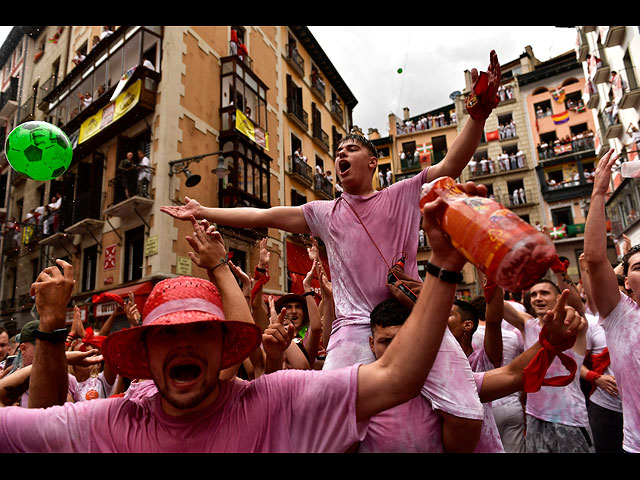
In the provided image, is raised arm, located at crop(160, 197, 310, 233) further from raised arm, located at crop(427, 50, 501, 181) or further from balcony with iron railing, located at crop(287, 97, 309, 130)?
balcony with iron railing, located at crop(287, 97, 309, 130)

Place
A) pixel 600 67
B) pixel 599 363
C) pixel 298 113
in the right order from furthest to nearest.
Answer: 1. pixel 298 113
2. pixel 600 67
3. pixel 599 363

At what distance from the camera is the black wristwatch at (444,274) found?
1.35 meters

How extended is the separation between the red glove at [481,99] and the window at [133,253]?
562 inches

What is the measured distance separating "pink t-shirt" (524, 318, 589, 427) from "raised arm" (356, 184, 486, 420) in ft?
9.87

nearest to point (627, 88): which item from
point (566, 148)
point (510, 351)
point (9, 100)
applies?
point (566, 148)

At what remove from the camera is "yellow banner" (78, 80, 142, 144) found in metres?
15.2

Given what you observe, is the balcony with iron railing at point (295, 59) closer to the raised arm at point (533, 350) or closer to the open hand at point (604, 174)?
the open hand at point (604, 174)

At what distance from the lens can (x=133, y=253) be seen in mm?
15117

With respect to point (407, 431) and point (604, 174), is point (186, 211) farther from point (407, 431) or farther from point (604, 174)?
point (604, 174)

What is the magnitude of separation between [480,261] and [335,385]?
0.77 meters

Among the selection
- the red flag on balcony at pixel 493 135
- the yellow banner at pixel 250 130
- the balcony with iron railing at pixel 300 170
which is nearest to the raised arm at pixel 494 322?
the yellow banner at pixel 250 130

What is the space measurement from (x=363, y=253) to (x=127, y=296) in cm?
1285

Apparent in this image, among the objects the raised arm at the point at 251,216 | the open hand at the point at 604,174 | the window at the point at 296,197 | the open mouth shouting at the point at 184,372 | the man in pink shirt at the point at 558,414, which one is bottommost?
the man in pink shirt at the point at 558,414
